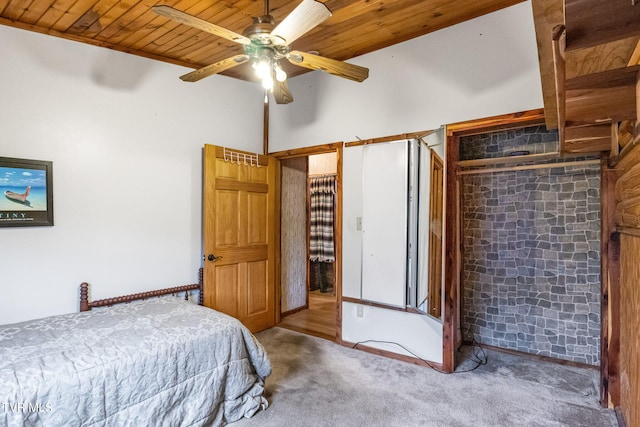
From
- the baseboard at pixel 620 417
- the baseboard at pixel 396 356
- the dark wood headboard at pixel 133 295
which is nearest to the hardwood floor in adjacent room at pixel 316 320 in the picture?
the baseboard at pixel 396 356

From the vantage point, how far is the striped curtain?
6074 mm

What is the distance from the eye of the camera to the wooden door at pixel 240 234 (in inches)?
141

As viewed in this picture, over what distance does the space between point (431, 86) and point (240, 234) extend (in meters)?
2.41

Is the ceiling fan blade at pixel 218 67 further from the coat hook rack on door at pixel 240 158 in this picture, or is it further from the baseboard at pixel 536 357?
the baseboard at pixel 536 357

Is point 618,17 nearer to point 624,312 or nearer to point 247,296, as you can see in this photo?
point 624,312

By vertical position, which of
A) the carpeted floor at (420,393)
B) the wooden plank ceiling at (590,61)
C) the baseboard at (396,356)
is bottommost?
the carpeted floor at (420,393)

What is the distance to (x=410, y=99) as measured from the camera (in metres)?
3.23

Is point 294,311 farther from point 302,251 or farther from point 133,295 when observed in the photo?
point 133,295

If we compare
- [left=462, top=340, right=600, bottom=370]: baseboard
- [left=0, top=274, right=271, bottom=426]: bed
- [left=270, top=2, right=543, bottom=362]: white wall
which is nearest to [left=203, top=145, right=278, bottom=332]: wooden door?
[left=270, top=2, right=543, bottom=362]: white wall

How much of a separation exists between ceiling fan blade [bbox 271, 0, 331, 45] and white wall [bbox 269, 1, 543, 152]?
64.1 inches

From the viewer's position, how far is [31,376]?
1673 mm

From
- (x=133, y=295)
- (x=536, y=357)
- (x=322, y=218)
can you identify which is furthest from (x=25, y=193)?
(x=536, y=357)

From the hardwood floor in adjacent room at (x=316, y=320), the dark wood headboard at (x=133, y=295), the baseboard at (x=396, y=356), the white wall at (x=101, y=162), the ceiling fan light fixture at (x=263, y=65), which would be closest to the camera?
the ceiling fan light fixture at (x=263, y=65)

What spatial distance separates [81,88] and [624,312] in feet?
13.9
